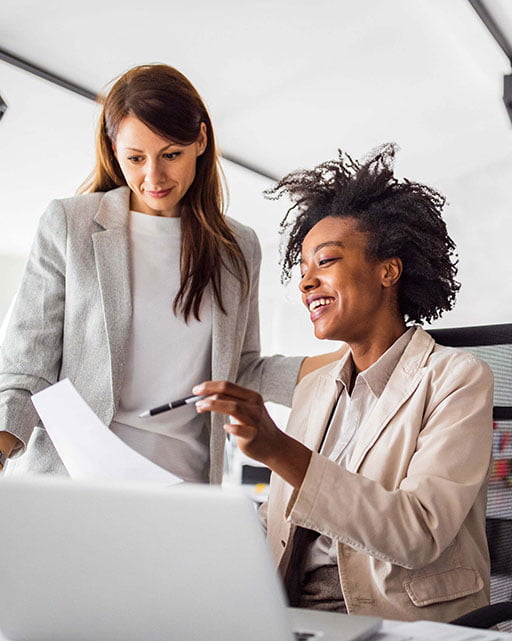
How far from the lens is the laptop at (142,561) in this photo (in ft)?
1.76

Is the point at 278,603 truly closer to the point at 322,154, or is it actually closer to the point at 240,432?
the point at 240,432

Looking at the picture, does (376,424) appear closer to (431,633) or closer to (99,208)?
(431,633)

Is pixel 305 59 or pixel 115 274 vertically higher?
pixel 305 59

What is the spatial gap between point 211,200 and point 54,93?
3.24m

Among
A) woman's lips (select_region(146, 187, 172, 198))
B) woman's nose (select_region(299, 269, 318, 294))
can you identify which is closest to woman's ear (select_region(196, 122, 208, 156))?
woman's lips (select_region(146, 187, 172, 198))

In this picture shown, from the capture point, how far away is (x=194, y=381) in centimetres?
146

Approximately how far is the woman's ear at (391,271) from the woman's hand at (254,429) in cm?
54

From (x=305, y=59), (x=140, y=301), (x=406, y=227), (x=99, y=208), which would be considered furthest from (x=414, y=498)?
(x=305, y=59)

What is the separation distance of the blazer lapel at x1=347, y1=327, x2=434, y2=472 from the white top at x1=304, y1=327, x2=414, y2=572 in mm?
41

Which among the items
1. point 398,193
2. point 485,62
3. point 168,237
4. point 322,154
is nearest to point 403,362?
point 398,193

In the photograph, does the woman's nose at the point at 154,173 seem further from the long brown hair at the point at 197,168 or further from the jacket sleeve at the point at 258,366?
the jacket sleeve at the point at 258,366

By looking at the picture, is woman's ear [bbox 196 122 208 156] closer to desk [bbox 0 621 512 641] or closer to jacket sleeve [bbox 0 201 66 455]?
jacket sleeve [bbox 0 201 66 455]

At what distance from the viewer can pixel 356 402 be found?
4.34 ft

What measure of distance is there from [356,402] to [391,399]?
0.15 metres
